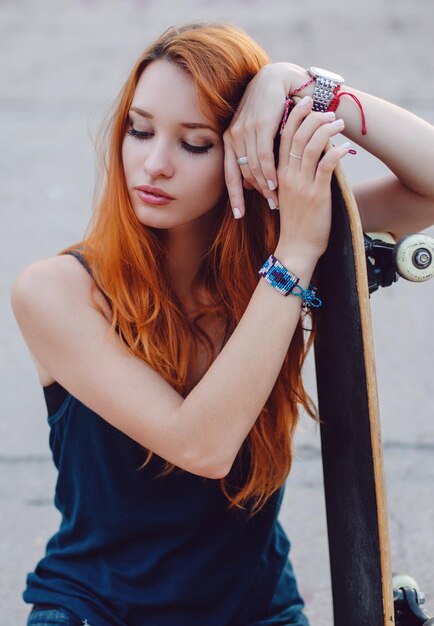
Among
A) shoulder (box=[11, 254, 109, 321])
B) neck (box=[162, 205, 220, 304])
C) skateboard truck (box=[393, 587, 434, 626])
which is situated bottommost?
skateboard truck (box=[393, 587, 434, 626])

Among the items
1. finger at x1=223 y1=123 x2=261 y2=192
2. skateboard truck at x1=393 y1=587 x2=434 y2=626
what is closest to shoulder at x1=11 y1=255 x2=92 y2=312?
finger at x1=223 y1=123 x2=261 y2=192

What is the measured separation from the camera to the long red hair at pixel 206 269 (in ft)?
6.40

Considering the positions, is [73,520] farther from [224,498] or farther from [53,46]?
[53,46]

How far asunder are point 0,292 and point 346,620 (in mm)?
3361

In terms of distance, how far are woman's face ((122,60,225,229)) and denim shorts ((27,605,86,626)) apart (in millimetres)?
892

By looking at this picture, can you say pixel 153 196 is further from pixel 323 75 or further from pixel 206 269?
pixel 323 75

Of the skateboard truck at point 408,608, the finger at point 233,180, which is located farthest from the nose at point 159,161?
the skateboard truck at point 408,608

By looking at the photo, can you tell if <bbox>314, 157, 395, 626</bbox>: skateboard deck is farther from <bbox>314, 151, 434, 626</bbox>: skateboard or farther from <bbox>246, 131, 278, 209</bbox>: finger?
<bbox>246, 131, 278, 209</bbox>: finger

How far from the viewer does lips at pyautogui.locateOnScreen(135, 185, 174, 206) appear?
196 cm

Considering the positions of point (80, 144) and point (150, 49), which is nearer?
point (150, 49)

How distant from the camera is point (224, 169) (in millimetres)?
1983

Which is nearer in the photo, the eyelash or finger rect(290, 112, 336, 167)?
finger rect(290, 112, 336, 167)

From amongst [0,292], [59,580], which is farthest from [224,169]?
[0,292]

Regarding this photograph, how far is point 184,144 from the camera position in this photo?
1.95 m
